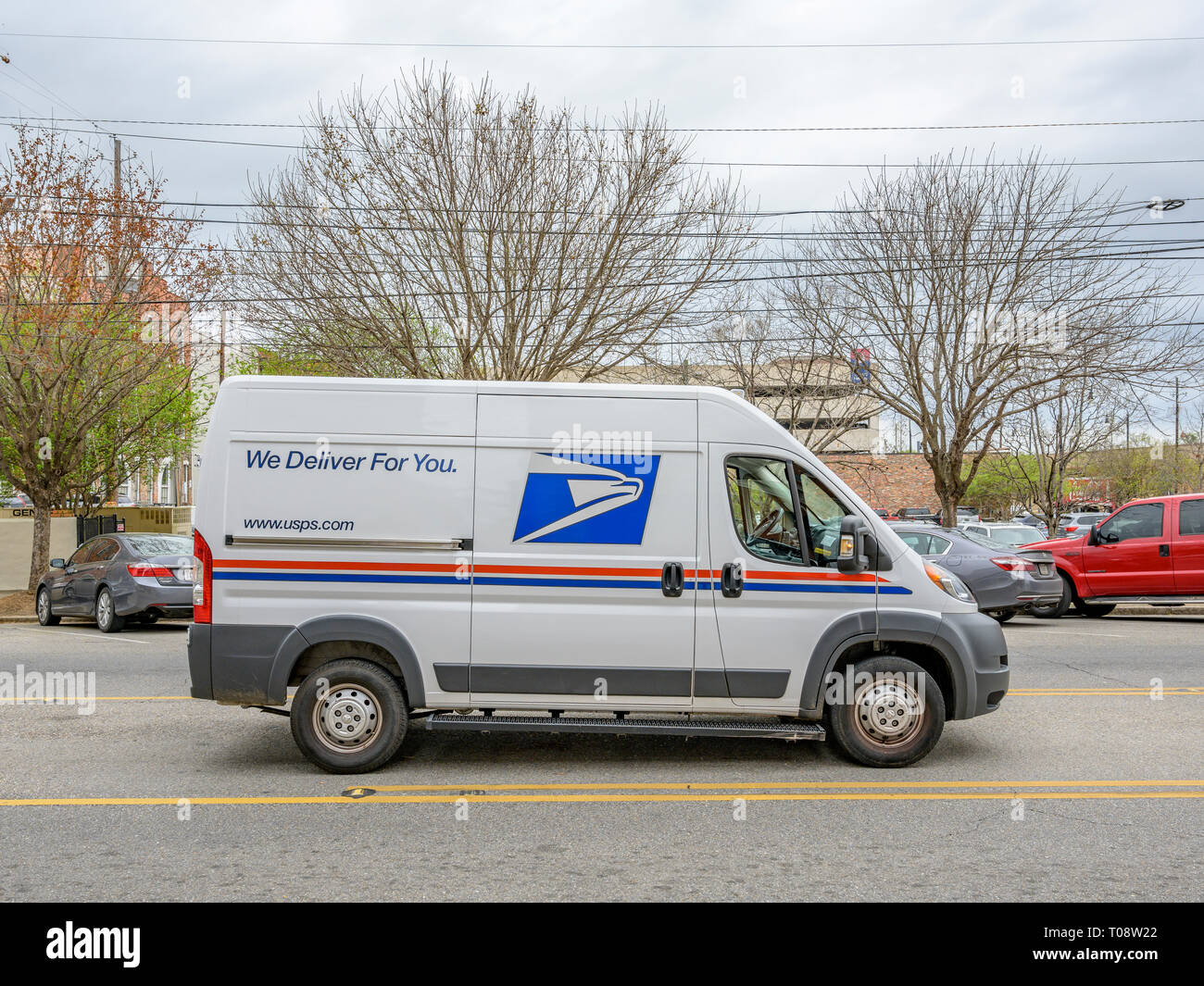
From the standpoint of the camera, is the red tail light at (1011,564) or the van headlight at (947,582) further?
the red tail light at (1011,564)

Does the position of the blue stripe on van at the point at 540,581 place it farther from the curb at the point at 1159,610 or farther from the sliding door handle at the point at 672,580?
the curb at the point at 1159,610

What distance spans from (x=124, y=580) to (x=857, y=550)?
12.5 metres

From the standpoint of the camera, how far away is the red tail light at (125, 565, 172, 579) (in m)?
15.2

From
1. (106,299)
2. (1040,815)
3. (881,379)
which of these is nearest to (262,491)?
(1040,815)

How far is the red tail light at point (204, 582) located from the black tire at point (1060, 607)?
13944 mm

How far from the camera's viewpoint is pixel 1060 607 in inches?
661

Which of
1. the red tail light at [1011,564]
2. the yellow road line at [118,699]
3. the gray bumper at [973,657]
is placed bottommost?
the yellow road line at [118,699]

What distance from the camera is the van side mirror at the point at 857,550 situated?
21.0 ft

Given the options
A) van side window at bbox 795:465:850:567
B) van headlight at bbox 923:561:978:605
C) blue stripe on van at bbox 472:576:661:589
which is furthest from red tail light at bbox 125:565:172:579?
van headlight at bbox 923:561:978:605

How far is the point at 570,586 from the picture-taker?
6.42 m

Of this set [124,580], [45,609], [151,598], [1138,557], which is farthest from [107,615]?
[1138,557]

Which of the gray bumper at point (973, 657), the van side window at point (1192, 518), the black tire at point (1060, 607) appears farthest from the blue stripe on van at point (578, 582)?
the van side window at point (1192, 518)

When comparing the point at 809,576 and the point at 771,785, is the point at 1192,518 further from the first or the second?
the point at 771,785

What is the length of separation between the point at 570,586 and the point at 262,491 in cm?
204
